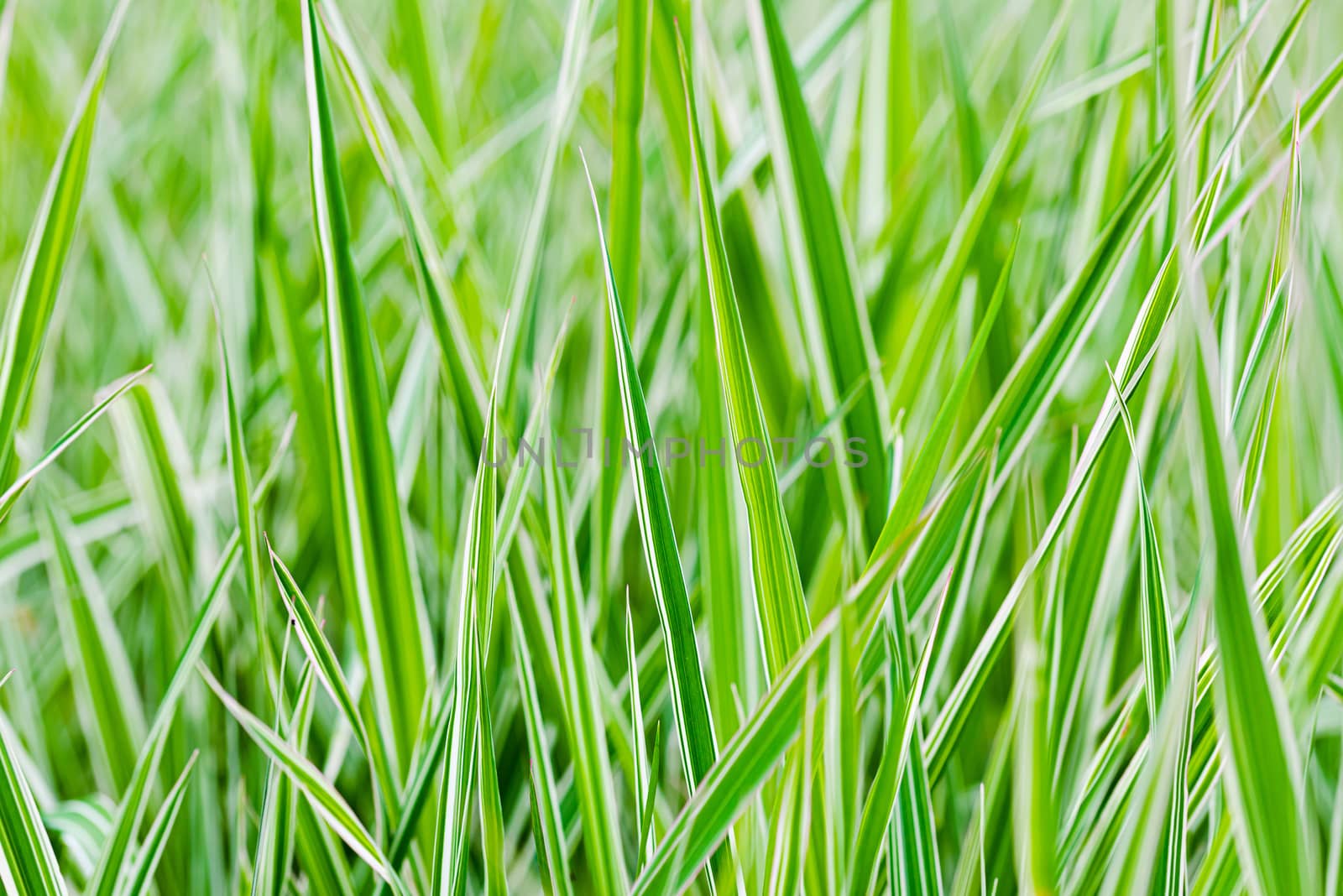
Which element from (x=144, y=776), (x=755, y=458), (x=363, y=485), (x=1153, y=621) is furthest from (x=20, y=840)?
(x=1153, y=621)

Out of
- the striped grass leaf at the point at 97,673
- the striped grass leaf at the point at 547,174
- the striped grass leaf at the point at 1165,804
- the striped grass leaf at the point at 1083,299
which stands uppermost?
the striped grass leaf at the point at 547,174

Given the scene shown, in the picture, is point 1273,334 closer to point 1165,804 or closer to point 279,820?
point 1165,804

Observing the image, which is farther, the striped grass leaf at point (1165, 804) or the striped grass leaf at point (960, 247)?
the striped grass leaf at point (960, 247)

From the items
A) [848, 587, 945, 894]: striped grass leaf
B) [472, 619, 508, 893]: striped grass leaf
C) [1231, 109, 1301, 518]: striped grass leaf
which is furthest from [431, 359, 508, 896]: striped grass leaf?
[1231, 109, 1301, 518]: striped grass leaf

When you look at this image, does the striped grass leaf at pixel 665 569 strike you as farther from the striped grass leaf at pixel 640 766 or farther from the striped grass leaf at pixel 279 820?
the striped grass leaf at pixel 279 820

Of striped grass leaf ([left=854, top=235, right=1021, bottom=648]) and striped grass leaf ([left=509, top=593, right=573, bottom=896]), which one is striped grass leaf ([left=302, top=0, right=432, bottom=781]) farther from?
striped grass leaf ([left=854, top=235, right=1021, bottom=648])

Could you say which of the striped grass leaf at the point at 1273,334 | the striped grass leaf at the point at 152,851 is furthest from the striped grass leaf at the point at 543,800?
the striped grass leaf at the point at 1273,334

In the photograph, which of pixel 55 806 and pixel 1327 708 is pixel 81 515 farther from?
pixel 1327 708
